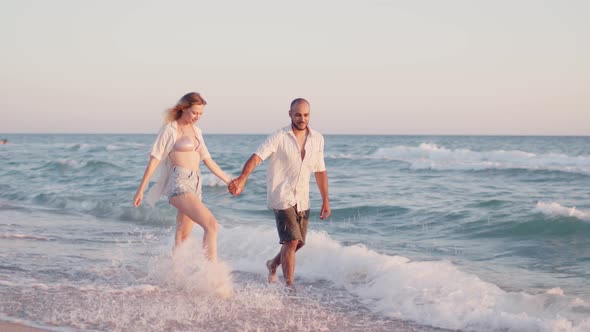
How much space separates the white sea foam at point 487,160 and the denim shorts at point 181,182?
64.3ft

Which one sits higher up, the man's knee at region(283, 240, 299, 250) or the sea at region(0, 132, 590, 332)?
the man's knee at region(283, 240, 299, 250)

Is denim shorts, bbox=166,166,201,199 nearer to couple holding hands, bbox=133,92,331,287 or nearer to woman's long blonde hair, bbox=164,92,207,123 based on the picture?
couple holding hands, bbox=133,92,331,287

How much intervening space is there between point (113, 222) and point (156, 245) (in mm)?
3250

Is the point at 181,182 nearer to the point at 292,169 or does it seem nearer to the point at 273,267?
the point at 292,169

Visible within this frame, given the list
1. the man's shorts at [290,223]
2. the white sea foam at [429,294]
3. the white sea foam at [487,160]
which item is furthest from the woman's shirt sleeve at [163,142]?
the white sea foam at [487,160]

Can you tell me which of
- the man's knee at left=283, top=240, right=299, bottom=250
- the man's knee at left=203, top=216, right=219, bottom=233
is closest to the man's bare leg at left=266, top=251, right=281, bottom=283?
the man's knee at left=283, top=240, right=299, bottom=250

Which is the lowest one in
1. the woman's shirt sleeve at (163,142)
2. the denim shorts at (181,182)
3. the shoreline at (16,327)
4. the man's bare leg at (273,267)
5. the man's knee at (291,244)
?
the shoreline at (16,327)

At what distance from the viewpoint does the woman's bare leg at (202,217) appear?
251 inches

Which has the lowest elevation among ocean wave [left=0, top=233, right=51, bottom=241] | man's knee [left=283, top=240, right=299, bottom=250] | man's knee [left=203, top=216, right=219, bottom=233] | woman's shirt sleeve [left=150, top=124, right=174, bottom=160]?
ocean wave [left=0, top=233, right=51, bottom=241]

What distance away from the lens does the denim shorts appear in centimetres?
645

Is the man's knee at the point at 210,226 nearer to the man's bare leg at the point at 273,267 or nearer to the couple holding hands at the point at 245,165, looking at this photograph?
the couple holding hands at the point at 245,165

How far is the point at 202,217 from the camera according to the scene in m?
6.36

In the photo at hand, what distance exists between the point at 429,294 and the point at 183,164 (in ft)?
9.09

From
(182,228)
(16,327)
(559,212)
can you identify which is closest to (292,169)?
(182,228)
